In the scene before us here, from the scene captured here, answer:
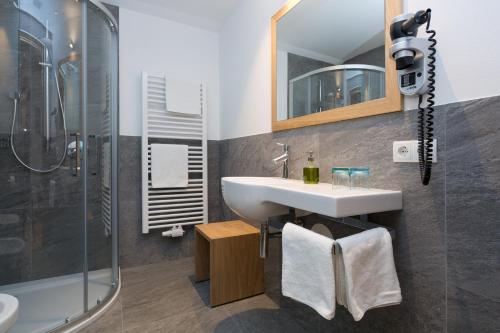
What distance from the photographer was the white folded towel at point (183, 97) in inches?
88.3

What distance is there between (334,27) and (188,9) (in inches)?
59.7

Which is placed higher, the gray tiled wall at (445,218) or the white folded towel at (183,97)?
the white folded towel at (183,97)

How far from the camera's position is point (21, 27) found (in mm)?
1680

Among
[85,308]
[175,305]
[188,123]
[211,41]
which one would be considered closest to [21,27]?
[188,123]

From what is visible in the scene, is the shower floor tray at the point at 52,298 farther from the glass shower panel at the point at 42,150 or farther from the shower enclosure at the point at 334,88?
the shower enclosure at the point at 334,88

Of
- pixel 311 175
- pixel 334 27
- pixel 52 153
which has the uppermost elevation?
pixel 334 27

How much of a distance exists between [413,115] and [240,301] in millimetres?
1451

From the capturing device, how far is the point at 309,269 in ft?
2.85

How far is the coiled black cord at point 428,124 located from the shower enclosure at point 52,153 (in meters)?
1.88

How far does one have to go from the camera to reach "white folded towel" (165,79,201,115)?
2.24m

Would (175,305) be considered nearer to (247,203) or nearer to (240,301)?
(240,301)

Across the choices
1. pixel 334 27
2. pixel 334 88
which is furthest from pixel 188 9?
pixel 334 88

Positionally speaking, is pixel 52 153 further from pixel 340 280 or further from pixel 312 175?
pixel 340 280

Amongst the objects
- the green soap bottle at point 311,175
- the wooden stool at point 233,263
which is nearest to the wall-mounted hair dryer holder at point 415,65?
the green soap bottle at point 311,175
